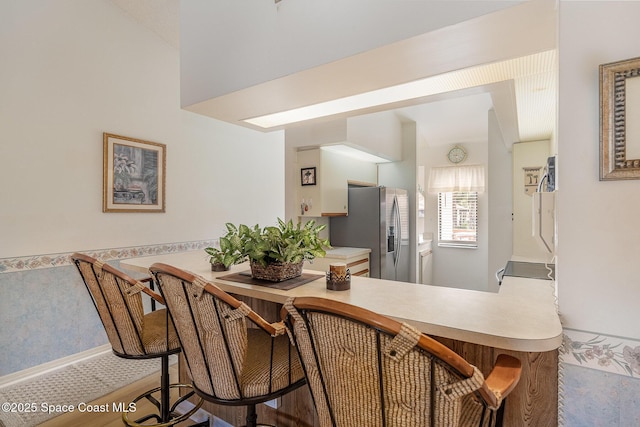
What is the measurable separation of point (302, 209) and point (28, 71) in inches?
102

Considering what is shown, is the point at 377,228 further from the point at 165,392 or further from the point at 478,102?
the point at 165,392

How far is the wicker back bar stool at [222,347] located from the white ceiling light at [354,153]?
8.44 feet

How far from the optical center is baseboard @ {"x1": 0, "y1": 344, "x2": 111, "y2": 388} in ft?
7.70

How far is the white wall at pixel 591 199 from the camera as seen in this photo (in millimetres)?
903

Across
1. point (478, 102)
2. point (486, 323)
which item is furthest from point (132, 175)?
point (478, 102)

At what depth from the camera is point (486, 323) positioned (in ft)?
3.12

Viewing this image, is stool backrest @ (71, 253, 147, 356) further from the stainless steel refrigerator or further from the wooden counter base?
the stainless steel refrigerator

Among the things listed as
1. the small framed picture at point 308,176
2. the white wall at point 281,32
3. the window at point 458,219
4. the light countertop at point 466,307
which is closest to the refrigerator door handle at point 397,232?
the small framed picture at point 308,176

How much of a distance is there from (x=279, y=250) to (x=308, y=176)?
2.14m

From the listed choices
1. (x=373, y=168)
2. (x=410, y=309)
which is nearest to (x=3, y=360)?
(x=410, y=309)

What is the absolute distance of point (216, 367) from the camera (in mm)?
1101

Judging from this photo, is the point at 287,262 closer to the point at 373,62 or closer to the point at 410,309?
the point at 410,309

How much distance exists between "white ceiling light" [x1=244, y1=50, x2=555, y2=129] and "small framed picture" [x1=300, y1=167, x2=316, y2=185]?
4.52ft

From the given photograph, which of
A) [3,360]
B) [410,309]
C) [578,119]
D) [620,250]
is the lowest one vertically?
[3,360]
